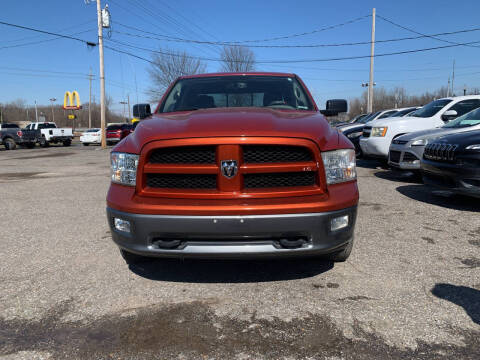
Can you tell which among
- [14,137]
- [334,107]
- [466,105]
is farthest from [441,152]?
[14,137]

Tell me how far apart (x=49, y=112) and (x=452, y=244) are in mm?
126991

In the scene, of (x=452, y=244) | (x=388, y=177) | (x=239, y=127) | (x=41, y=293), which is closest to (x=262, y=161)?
(x=239, y=127)

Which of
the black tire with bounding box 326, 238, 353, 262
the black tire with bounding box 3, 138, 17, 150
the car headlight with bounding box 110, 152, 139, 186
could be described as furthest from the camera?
the black tire with bounding box 3, 138, 17, 150

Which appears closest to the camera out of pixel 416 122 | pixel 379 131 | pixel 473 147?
pixel 473 147

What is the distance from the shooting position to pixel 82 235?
13.9ft

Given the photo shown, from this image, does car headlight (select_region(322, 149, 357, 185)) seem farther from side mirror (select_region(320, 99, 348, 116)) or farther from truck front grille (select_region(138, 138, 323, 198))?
side mirror (select_region(320, 99, 348, 116))

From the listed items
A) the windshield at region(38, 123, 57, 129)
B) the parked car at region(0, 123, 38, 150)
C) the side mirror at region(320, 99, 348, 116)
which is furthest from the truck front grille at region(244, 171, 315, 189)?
the windshield at region(38, 123, 57, 129)

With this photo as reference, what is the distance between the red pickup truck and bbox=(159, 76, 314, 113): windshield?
1.23 m

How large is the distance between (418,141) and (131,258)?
5.99 metres

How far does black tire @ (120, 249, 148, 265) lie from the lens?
300cm

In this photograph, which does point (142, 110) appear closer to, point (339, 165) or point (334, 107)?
point (334, 107)

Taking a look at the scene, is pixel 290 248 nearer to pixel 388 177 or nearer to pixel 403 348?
pixel 403 348

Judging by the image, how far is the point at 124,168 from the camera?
2.66 metres

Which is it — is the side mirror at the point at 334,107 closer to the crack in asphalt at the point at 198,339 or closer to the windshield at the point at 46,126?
the crack in asphalt at the point at 198,339
